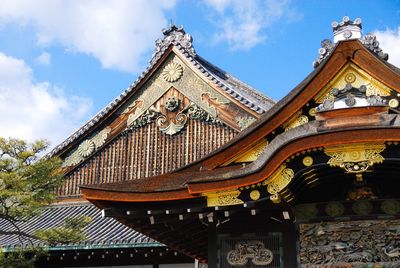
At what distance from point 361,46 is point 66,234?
7.98 m

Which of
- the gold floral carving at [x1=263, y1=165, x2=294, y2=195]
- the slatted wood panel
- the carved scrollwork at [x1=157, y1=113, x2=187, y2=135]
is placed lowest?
the gold floral carving at [x1=263, y1=165, x2=294, y2=195]

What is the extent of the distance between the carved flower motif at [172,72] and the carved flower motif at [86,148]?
11.3 feet

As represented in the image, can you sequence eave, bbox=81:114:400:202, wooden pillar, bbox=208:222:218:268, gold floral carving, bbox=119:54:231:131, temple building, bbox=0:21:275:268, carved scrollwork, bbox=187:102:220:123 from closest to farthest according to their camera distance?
eave, bbox=81:114:400:202, wooden pillar, bbox=208:222:218:268, temple building, bbox=0:21:275:268, carved scrollwork, bbox=187:102:220:123, gold floral carving, bbox=119:54:231:131

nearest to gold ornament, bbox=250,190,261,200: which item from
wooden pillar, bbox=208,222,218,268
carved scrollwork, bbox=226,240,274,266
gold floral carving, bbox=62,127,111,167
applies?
carved scrollwork, bbox=226,240,274,266

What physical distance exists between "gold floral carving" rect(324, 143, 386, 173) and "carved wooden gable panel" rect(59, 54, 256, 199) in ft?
36.1

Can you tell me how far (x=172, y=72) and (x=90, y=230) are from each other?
21.3 feet

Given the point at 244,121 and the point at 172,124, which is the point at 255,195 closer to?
the point at 244,121

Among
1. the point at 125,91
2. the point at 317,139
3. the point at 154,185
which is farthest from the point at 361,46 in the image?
the point at 125,91

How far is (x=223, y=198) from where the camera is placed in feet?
25.3

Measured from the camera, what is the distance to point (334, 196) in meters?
8.12

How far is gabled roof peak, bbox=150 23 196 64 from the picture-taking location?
2048 centimetres

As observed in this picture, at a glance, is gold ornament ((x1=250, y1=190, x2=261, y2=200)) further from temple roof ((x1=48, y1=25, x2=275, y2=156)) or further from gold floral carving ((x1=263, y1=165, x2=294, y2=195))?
temple roof ((x1=48, y1=25, x2=275, y2=156))

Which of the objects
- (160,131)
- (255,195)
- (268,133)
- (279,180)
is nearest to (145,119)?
(160,131)

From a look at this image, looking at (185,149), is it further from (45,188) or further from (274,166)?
(274,166)
